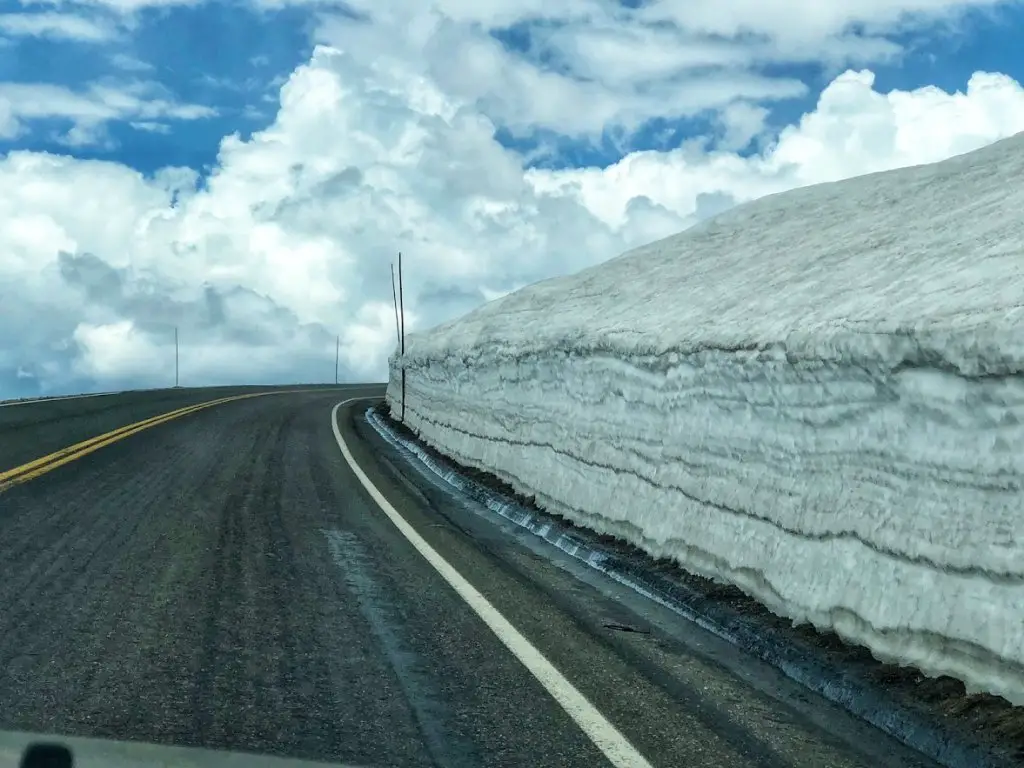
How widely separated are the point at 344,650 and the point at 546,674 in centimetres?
106

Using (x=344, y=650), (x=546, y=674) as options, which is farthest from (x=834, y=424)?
(x=344, y=650)

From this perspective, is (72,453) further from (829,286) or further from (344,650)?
(344,650)

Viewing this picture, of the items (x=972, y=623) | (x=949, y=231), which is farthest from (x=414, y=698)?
(x=949, y=231)

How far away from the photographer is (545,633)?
6.59 metres

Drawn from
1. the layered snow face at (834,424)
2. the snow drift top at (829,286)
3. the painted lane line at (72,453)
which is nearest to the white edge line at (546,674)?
the layered snow face at (834,424)

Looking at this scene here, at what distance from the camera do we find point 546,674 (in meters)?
5.66

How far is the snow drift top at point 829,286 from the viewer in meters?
5.89

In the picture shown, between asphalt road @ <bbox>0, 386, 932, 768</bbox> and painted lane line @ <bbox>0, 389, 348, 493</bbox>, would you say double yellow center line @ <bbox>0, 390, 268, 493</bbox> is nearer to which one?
painted lane line @ <bbox>0, 389, 348, 493</bbox>

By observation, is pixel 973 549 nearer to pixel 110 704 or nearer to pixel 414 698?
pixel 414 698

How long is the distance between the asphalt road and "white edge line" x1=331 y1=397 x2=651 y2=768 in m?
0.05

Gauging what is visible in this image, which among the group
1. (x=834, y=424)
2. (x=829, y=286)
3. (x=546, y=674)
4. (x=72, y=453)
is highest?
(x=829, y=286)

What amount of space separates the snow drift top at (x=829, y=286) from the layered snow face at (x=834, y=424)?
3cm

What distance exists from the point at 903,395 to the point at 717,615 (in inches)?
75.3

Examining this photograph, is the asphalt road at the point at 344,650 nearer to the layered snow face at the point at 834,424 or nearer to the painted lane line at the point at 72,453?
the layered snow face at the point at 834,424
